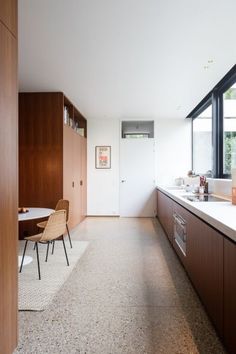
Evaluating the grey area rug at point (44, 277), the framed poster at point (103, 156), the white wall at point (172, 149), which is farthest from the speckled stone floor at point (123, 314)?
the framed poster at point (103, 156)

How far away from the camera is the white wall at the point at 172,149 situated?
6.66m

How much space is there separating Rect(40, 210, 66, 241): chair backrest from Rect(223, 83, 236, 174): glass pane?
263 cm

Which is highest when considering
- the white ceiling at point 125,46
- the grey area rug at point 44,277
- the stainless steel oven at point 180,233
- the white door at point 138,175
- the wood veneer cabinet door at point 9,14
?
the white ceiling at point 125,46

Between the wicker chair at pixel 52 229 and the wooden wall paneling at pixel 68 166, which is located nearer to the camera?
the wicker chair at pixel 52 229

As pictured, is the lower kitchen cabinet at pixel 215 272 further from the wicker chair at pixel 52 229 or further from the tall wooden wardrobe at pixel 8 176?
the wicker chair at pixel 52 229

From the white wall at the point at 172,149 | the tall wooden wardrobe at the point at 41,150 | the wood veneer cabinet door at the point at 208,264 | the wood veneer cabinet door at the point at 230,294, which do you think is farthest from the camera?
the white wall at the point at 172,149

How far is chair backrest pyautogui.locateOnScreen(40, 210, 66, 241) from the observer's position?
114 inches

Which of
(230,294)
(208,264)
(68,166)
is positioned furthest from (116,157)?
(230,294)

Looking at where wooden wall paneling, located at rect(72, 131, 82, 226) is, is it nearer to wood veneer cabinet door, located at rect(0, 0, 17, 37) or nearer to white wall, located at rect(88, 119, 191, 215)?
white wall, located at rect(88, 119, 191, 215)

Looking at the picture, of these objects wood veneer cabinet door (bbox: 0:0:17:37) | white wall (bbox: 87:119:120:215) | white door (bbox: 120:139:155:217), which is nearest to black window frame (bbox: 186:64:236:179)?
white door (bbox: 120:139:155:217)

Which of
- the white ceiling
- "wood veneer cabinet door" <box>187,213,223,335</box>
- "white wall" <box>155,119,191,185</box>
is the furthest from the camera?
"white wall" <box>155,119,191,185</box>

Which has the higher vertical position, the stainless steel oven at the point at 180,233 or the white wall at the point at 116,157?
the white wall at the point at 116,157

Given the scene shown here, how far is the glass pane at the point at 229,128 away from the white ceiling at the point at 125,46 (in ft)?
1.15

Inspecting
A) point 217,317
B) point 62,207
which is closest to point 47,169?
point 62,207
